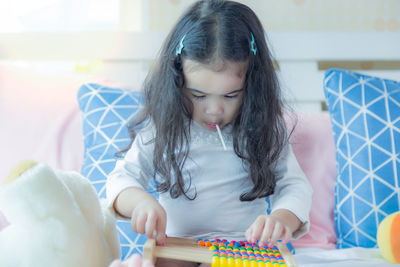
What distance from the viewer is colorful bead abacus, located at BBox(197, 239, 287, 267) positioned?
2.20 feet

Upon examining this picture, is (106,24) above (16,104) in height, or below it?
above

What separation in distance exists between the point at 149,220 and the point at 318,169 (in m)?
0.62

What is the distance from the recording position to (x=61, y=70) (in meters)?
1.68

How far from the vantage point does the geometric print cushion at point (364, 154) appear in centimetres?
106

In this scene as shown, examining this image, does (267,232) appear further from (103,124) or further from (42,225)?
(103,124)

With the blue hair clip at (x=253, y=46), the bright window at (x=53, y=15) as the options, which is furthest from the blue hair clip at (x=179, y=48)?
the bright window at (x=53, y=15)

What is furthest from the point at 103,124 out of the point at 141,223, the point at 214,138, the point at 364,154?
the point at 364,154

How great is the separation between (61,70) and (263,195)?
3.47 ft

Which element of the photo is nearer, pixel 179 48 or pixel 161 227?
pixel 161 227

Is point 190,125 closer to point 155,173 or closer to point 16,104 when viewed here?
point 155,173

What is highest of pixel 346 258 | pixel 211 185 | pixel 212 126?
pixel 212 126

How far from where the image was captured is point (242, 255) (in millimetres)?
722

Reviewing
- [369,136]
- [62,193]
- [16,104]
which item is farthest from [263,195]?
[16,104]

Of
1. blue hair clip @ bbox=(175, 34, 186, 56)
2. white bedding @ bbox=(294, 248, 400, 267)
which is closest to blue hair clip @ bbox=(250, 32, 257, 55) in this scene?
blue hair clip @ bbox=(175, 34, 186, 56)
